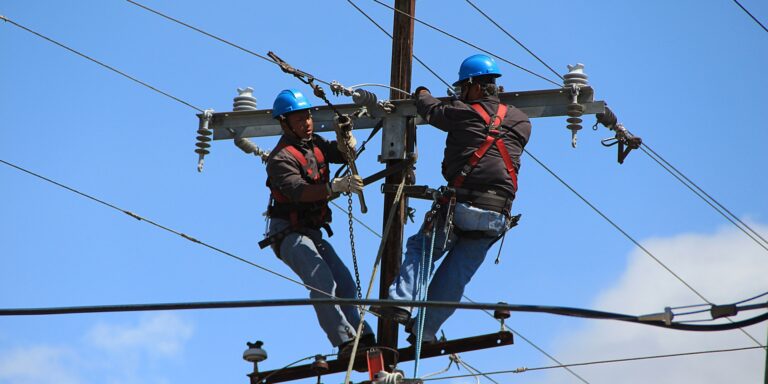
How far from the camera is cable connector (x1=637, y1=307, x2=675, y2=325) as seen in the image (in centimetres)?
821

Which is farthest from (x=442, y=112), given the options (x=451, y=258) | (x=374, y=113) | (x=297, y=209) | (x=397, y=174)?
(x=297, y=209)

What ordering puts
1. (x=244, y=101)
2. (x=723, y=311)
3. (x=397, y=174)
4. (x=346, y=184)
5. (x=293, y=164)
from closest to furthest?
1. (x=723, y=311)
2. (x=346, y=184)
3. (x=293, y=164)
4. (x=397, y=174)
5. (x=244, y=101)

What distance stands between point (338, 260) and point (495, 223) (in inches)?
54.0

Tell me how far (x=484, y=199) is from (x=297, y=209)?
149cm

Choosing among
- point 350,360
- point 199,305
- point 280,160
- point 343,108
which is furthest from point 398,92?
point 199,305

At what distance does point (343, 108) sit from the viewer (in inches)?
472

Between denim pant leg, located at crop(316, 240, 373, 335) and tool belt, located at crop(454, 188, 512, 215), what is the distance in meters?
1.15

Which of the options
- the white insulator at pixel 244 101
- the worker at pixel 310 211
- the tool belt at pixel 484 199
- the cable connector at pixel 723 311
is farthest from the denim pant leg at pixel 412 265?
the cable connector at pixel 723 311

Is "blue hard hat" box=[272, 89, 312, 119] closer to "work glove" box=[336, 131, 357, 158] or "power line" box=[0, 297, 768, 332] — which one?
"work glove" box=[336, 131, 357, 158]

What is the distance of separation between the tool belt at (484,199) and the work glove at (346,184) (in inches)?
30.1

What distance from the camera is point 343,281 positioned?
11.3 m

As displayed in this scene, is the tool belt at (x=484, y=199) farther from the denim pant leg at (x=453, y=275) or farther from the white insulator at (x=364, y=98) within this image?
the white insulator at (x=364, y=98)

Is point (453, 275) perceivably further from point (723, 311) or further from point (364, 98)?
point (723, 311)

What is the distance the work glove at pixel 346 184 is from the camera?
36.3 feet
